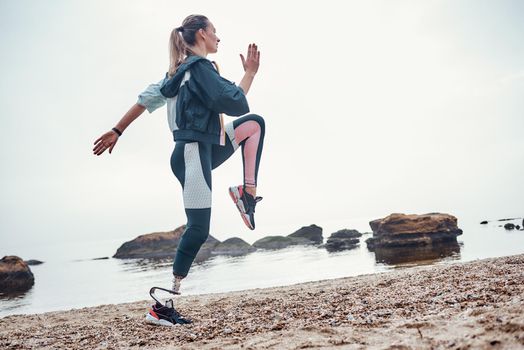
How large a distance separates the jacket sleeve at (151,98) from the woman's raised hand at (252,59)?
1.02m

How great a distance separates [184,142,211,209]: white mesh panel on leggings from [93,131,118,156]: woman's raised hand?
98 centimetres

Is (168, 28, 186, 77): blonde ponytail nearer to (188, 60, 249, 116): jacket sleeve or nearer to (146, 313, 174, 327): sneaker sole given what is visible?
(188, 60, 249, 116): jacket sleeve

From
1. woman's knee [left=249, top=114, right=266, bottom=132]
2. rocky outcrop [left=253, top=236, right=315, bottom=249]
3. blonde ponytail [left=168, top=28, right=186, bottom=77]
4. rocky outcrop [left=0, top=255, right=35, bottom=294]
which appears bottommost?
rocky outcrop [left=0, top=255, right=35, bottom=294]

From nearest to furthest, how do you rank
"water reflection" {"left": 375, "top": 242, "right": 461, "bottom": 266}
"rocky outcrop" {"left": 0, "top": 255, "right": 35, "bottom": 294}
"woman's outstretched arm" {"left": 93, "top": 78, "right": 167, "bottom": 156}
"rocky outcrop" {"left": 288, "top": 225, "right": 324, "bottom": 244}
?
"woman's outstretched arm" {"left": 93, "top": 78, "right": 167, "bottom": 156}, "water reflection" {"left": 375, "top": 242, "right": 461, "bottom": 266}, "rocky outcrop" {"left": 0, "top": 255, "right": 35, "bottom": 294}, "rocky outcrop" {"left": 288, "top": 225, "right": 324, "bottom": 244}

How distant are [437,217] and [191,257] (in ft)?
106

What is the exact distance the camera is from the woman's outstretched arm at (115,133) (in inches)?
159

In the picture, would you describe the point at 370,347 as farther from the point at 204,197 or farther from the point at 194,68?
the point at 194,68

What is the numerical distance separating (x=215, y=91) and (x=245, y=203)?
1243mm

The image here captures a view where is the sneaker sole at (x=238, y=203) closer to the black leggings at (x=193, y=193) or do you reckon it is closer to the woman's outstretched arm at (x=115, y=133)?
the black leggings at (x=193, y=193)

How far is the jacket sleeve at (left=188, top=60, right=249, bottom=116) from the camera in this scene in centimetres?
367

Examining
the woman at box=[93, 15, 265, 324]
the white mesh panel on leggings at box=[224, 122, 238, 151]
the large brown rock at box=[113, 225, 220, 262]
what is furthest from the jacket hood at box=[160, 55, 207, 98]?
the large brown rock at box=[113, 225, 220, 262]

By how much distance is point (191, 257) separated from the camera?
12.4 ft

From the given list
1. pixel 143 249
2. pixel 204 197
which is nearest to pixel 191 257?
pixel 204 197

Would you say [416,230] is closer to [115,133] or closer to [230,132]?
[230,132]
